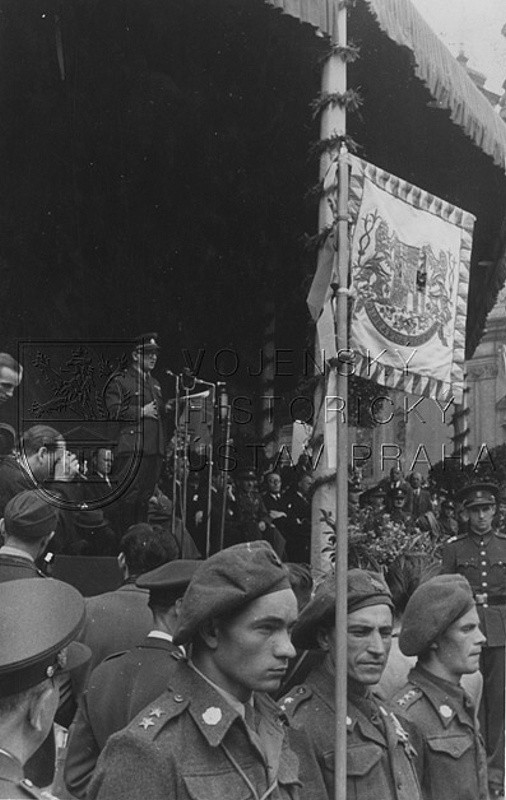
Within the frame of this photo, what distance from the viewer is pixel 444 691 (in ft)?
11.2

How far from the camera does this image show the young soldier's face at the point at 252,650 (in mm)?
2449

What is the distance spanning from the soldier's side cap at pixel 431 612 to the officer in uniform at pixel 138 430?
1.81 metres

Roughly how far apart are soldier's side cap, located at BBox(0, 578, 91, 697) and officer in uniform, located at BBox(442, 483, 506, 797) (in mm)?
2644

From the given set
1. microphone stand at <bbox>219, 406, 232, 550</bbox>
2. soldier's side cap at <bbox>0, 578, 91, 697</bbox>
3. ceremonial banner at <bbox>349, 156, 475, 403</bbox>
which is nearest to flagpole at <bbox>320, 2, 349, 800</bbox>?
ceremonial banner at <bbox>349, 156, 475, 403</bbox>

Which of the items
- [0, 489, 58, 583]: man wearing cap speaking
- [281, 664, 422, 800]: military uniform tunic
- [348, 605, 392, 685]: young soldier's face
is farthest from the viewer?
[0, 489, 58, 583]: man wearing cap speaking

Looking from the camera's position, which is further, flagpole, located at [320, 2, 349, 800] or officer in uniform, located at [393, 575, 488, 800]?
officer in uniform, located at [393, 575, 488, 800]

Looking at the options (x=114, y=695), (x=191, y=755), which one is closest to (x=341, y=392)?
(x=114, y=695)

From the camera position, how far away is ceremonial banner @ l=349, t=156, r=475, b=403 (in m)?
4.34

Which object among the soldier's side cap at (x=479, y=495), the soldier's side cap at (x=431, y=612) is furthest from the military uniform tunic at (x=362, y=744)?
the soldier's side cap at (x=479, y=495)

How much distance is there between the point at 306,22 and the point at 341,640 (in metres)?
3.25

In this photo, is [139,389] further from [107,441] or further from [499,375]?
[499,375]

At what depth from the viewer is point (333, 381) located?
13.0ft

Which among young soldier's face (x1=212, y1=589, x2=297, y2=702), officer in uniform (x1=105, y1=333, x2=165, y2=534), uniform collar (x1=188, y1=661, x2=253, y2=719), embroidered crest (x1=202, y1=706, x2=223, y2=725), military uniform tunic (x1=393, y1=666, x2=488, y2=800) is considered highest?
officer in uniform (x1=105, y1=333, x2=165, y2=534)

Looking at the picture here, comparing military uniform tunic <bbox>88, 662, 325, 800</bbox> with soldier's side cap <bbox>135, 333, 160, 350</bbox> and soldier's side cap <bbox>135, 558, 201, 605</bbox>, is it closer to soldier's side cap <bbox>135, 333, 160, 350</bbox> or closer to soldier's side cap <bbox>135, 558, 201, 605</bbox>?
soldier's side cap <bbox>135, 558, 201, 605</bbox>
